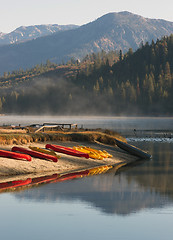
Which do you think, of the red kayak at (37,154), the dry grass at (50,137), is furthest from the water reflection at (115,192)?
the dry grass at (50,137)

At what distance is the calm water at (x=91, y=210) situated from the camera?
2030cm

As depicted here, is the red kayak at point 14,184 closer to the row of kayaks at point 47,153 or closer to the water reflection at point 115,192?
the water reflection at point 115,192

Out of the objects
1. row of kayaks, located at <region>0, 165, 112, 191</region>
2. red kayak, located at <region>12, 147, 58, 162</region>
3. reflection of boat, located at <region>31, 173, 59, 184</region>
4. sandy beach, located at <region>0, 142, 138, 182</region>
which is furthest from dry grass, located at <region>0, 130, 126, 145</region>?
reflection of boat, located at <region>31, 173, 59, 184</region>

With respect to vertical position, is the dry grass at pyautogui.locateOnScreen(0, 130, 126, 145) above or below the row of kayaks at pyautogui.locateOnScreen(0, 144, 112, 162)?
above

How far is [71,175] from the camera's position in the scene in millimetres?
38344

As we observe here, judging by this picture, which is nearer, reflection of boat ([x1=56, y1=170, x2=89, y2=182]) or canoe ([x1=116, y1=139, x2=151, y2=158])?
reflection of boat ([x1=56, y1=170, x2=89, y2=182])

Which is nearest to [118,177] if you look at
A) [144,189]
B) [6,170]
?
[144,189]

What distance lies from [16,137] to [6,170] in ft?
50.4

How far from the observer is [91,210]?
24750 mm

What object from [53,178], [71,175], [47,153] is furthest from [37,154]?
[53,178]

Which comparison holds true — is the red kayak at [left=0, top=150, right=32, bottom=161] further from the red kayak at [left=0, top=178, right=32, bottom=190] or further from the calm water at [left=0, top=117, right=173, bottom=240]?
the red kayak at [left=0, top=178, right=32, bottom=190]

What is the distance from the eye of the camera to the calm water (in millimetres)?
20297

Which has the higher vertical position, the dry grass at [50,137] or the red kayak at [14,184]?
the dry grass at [50,137]

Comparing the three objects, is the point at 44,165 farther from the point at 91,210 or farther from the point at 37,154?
the point at 91,210
